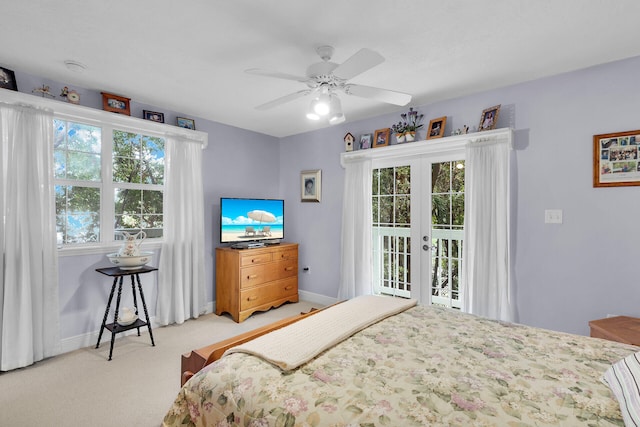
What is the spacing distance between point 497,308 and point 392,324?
159 cm

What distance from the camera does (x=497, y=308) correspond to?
286cm

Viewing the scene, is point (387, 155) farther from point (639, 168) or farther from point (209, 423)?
point (209, 423)

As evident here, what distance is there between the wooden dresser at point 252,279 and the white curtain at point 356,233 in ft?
2.61

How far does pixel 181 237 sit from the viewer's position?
3557 mm

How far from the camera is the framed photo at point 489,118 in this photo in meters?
2.91

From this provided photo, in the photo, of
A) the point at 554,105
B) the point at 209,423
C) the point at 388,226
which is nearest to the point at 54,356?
the point at 209,423

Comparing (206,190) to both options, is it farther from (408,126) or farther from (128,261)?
(408,126)

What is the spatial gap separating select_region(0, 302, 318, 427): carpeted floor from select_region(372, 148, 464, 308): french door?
2093mm

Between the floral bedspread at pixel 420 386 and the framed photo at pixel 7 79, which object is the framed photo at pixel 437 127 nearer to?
the floral bedspread at pixel 420 386

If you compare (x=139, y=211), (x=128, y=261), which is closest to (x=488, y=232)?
(x=128, y=261)

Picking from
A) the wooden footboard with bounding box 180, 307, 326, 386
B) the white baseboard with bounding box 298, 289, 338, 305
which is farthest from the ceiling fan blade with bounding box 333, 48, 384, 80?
the white baseboard with bounding box 298, 289, 338, 305

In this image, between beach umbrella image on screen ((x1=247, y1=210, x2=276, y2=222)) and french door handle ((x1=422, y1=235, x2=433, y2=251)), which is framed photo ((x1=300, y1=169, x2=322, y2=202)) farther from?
french door handle ((x1=422, y1=235, x2=433, y2=251))

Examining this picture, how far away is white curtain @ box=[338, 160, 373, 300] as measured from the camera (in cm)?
384

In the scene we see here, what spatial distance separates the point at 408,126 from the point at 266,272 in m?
2.45
